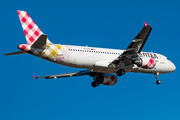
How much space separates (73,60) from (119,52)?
6216mm

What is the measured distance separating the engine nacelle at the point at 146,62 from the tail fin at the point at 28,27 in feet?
37.6

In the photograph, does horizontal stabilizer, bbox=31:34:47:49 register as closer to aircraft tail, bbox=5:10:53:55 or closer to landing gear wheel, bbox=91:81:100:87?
aircraft tail, bbox=5:10:53:55

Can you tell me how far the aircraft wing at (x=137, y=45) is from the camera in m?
29.4

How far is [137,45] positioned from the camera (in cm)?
3145

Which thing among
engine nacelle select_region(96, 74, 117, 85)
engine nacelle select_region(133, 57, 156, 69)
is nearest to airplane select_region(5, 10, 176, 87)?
engine nacelle select_region(133, 57, 156, 69)

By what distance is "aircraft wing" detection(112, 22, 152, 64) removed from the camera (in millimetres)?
29388

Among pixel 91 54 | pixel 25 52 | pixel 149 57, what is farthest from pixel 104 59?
pixel 25 52

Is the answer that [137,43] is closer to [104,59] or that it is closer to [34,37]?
[104,59]

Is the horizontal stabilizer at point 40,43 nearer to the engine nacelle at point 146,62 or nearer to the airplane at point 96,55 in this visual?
the airplane at point 96,55

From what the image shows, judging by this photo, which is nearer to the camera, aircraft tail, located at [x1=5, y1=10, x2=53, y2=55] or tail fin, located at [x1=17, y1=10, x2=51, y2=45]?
aircraft tail, located at [x1=5, y1=10, x2=53, y2=55]

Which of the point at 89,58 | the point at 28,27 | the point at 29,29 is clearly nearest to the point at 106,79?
the point at 89,58

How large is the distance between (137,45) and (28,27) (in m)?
11.6

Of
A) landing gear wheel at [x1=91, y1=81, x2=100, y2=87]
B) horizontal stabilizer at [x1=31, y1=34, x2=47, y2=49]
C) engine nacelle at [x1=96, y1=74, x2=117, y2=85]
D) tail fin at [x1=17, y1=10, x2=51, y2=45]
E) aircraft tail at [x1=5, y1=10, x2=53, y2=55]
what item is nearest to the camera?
horizontal stabilizer at [x1=31, y1=34, x2=47, y2=49]

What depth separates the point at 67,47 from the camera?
103ft
